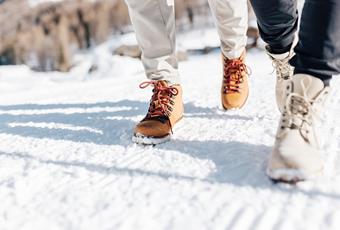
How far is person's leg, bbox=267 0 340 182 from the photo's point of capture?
798 mm

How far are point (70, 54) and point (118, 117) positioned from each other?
22773mm

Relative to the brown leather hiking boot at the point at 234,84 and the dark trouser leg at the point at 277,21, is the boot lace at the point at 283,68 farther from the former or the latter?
the brown leather hiking boot at the point at 234,84

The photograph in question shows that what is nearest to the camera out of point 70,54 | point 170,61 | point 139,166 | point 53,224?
point 53,224

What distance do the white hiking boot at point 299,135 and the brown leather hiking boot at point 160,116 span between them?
358mm

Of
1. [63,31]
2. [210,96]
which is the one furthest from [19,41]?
[210,96]

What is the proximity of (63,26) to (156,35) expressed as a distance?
2693cm

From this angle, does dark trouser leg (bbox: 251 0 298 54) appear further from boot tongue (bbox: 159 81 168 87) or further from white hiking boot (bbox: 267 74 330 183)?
boot tongue (bbox: 159 81 168 87)

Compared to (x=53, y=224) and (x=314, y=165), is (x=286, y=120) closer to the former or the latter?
(x=314, y=165)

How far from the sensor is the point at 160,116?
122 centimetres

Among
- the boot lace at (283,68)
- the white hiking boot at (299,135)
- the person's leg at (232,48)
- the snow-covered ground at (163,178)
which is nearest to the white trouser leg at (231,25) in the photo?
the person's leg at (232,48)

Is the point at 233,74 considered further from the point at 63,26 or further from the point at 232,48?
the point at 63,26

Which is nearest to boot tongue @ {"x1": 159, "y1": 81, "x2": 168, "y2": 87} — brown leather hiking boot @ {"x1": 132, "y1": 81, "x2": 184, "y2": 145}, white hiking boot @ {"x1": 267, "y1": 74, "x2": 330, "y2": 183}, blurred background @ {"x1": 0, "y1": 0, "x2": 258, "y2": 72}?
brown leather hiking boot @ {"x1": 132, "y1": 81, "x2": 184, "y2": 145}

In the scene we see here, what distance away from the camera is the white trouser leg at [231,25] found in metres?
1.47

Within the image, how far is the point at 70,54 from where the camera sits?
23516mm
